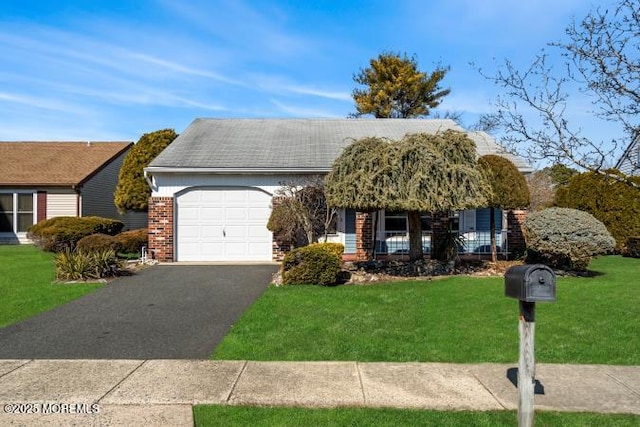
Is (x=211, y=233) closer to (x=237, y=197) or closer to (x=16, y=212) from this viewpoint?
(x=237, y=197)

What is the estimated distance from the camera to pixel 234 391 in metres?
5.15

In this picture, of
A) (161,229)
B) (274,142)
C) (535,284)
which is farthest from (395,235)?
(535,284)

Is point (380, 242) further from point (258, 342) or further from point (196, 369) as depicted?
point (196, 369)

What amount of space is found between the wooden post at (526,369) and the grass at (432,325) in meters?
2.00

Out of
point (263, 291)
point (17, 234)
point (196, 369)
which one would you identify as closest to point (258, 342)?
point (196, 369)

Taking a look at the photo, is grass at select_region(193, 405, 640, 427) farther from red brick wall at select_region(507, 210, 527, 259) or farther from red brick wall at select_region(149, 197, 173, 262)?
red brick wall at select_region(507, 210, 527, 259)

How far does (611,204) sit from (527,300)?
16215mm

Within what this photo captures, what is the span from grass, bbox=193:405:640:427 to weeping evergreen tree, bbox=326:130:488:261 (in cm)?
696

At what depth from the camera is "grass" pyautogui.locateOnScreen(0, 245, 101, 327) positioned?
9.13 metres

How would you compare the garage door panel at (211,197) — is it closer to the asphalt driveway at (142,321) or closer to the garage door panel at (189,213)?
the garage door panel at (189,213)

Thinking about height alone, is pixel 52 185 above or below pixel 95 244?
above

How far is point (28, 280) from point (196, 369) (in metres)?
8.45

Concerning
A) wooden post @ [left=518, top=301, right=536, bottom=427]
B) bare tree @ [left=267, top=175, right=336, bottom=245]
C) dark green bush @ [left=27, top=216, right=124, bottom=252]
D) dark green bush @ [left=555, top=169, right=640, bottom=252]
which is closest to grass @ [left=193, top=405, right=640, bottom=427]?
wooden post @ [left=518, top=301, right=536, bottom=427]

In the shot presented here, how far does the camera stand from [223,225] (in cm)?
1598
